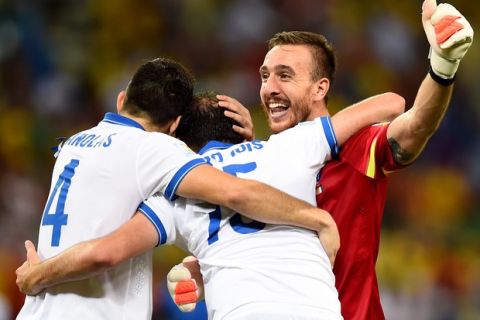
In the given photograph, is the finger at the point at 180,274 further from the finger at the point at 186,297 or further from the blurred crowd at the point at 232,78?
the blurred crowd at the point at 232,78

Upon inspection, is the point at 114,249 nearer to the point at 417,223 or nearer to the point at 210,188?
the point at 210,188

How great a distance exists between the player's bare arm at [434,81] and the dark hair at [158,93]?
35.6 inches

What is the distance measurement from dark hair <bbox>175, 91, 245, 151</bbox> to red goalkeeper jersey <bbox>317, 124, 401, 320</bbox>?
0.47 meters

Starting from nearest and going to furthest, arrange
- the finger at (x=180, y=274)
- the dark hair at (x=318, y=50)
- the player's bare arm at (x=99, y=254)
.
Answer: the player's bare arm at (x=99, y=254) < the finger at (x=180, y=274) < the dark hair at (x=318, y=50)

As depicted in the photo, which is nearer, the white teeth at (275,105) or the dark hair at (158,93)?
the dark hair at (158,93)

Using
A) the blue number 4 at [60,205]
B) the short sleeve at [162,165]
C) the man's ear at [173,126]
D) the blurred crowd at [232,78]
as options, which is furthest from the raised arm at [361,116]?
the blurred crowd at [232,78]

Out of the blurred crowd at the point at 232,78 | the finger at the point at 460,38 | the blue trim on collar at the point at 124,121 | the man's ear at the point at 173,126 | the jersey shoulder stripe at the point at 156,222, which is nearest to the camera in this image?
the finger at the point at 460,38

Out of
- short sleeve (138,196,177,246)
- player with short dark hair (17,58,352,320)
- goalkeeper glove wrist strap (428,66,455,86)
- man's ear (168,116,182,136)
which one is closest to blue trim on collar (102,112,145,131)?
player with short dark hair (17,58,352,320)

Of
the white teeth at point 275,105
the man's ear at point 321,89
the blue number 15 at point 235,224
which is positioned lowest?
the blue number 15 at point 235,224

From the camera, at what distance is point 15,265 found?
24.8ft

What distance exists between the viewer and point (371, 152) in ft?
12.0

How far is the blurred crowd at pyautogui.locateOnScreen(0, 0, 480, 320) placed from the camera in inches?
317

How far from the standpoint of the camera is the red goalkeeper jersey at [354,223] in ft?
12.2

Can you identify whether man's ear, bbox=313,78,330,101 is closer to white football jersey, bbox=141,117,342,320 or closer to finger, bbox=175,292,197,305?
white football jersey, bbox=141,117,342,320
